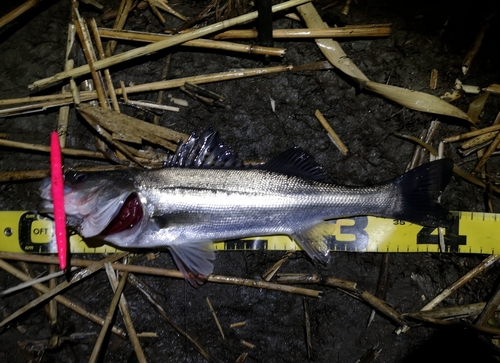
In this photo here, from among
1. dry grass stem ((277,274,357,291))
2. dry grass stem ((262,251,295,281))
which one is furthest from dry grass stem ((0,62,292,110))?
dry grass stem ((277,274,357,291))

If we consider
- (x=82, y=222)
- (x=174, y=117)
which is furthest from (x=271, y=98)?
(x=82, y=222)

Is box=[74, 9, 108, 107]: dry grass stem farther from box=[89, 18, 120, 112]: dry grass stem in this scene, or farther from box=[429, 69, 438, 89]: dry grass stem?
box=[429, 69, 438, 89]: dry grass stem

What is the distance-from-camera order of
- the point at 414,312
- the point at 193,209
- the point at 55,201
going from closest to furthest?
1. the point at 55,201
2. the point at 193,209
3. the point at 414,312

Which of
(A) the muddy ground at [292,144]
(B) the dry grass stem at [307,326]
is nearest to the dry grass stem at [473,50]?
(A) the muddy ground at [292,144]

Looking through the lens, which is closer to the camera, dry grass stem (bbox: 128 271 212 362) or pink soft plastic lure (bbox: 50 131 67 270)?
pink soft plastic lure (bbox: 50 131 67 270)

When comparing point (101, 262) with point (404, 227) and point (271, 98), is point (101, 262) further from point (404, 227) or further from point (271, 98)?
point (404, 227)

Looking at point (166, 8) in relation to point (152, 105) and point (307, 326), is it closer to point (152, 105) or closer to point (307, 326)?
point (152, 105)
